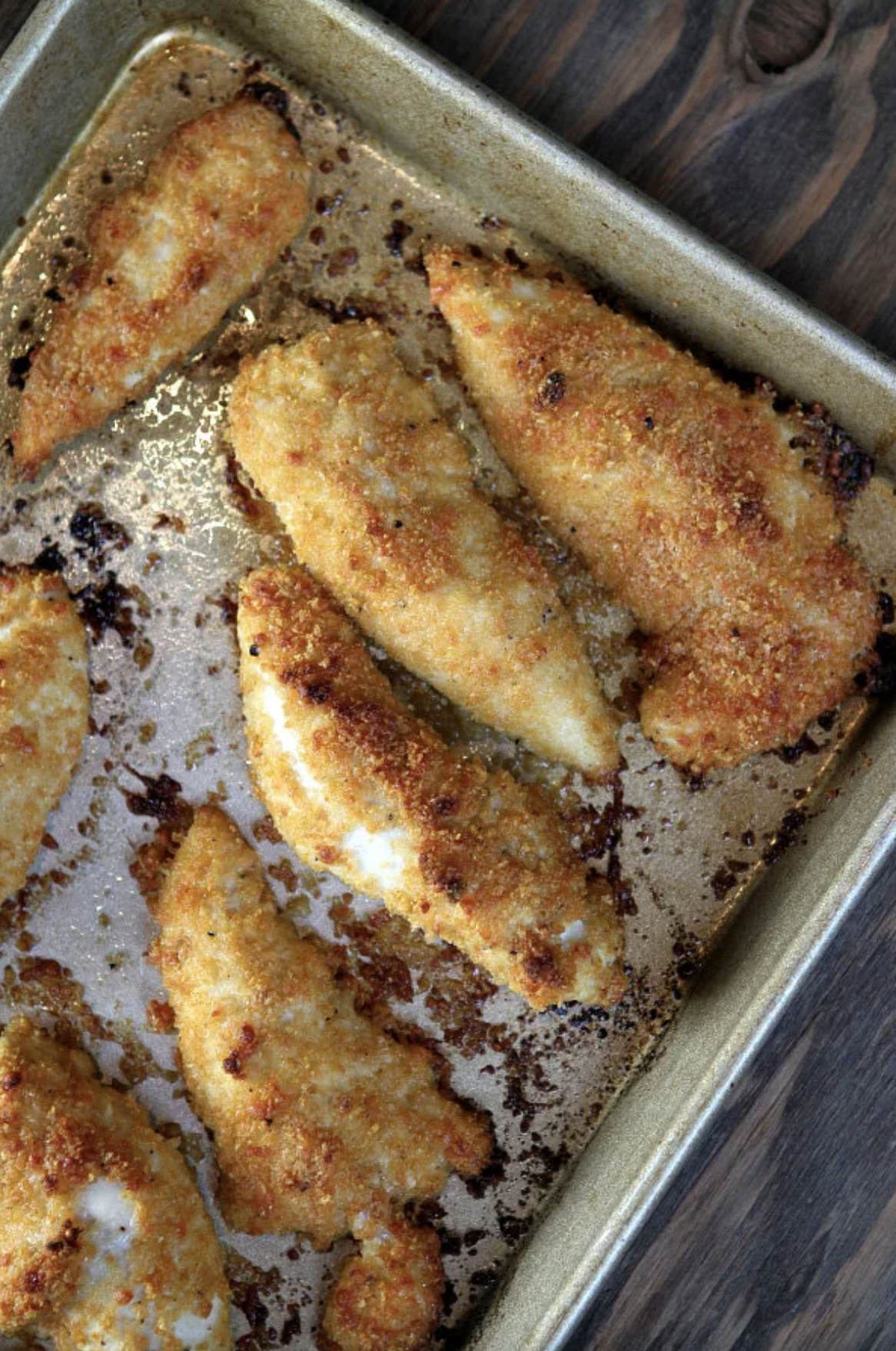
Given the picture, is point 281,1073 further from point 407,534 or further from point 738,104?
point 738,104

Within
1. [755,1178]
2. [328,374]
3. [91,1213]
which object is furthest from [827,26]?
[91,1213]

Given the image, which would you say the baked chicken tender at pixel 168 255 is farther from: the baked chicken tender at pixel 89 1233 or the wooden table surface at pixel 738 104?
the baked chicken tender at pixel 89 1233

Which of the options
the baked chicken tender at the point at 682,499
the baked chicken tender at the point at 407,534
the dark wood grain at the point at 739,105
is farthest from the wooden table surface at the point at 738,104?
the baked chicken tender at the point at 407,534

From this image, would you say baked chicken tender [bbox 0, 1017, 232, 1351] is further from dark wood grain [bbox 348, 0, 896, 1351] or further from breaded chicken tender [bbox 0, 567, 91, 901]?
dark wood grain [bbox 348, 0, 896, 1351]

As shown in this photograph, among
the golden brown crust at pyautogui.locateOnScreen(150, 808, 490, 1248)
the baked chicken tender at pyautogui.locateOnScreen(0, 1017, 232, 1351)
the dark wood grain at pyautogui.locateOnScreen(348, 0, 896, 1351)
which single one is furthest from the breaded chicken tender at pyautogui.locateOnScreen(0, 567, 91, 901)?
the dark wood grain at pyautogui.locateOnScreen(348, 0, 896, 1351)

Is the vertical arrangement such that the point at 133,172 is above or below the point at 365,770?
above

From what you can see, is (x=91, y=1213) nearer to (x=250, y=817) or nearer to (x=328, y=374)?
(x=250, y=817)
